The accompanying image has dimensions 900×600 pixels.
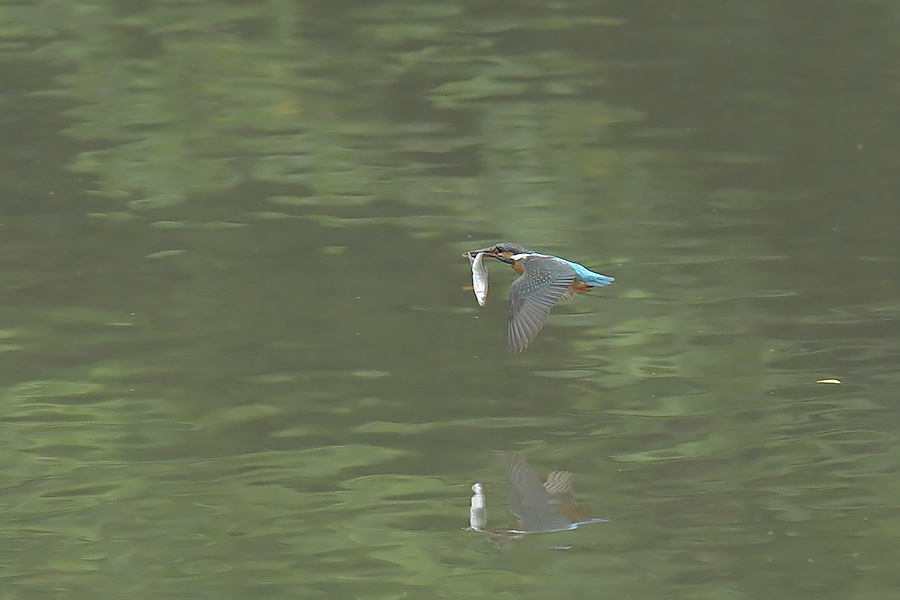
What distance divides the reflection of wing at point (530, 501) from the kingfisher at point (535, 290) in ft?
1.29

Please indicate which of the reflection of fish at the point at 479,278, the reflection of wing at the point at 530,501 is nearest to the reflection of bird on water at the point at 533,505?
the reflection of wing at the point at 530,501

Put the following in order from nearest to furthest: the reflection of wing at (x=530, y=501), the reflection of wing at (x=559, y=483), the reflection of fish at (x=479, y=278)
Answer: the reflection of wing at (x=530, y=501) < the reflection of wing at (x=559, y=483) < the reflection of fish at (x=479, y=278)

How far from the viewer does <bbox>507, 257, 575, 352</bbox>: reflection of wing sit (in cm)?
522

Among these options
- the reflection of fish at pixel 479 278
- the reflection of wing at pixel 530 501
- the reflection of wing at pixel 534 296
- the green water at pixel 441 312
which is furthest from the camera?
the reflection of fish at pixel 479 278

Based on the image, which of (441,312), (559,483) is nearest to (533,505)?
(559,483)

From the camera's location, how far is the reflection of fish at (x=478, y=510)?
4809 millimetres

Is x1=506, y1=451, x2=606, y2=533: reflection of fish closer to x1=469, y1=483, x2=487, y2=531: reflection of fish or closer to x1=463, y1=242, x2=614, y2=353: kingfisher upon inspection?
x1=469, y1=483, x2=487, y2=531: reflection of fish

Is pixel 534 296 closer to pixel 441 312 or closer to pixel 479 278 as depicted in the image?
pixel 479 278

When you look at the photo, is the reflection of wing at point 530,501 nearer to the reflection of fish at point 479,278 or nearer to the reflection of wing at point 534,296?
the reflection of wing at point 534,296

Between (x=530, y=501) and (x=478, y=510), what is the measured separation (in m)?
0.17

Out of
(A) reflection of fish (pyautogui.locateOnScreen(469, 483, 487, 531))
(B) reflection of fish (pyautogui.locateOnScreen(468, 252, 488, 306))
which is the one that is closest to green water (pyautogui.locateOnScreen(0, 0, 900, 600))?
(A) reflection of fish (pyautogui.locateOnScreen(469, 483, 487, 531))

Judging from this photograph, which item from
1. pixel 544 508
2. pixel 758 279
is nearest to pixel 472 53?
pixel 758 279

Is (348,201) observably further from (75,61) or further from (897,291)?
(75,61)

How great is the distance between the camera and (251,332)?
643cm
